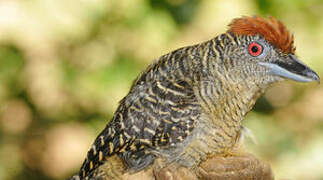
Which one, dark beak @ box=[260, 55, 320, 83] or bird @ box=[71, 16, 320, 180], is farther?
bird @ box=[71, 16, 320, 180]

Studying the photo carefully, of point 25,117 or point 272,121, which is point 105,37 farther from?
point 272,121

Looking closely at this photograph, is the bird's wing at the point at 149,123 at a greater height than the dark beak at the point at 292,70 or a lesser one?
greater

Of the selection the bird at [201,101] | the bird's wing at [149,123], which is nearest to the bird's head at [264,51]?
the bird at [201,101]

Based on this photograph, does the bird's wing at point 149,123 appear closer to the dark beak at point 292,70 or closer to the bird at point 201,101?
the bird at point 201,101

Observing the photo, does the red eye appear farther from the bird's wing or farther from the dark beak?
the bird's wing

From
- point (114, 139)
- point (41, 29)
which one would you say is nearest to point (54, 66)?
point (41, 29)

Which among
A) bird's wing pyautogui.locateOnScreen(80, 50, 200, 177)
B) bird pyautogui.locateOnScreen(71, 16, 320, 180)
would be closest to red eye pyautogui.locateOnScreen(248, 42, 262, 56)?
bird pyautogui.locateOnScreen(71, 16, 320, 180)

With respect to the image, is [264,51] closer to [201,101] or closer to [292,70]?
[292,70]
